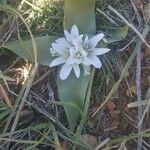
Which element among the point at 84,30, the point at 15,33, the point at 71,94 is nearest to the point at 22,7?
the point at 15,33

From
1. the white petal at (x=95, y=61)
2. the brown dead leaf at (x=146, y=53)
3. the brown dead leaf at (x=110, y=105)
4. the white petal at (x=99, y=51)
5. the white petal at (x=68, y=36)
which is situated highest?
the white petal at (x=68, y=36)

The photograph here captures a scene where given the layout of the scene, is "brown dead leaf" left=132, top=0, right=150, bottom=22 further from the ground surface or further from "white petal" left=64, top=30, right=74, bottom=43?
"white petal" left=64, top=30, right=74, bottom=43

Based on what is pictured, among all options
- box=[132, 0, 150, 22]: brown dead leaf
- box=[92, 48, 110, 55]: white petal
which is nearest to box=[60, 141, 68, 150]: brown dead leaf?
box=[92, 48, 110, 55]: white petal

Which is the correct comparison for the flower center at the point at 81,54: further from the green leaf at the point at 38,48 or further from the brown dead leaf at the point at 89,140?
the brown dead leaf at the point at 89,140

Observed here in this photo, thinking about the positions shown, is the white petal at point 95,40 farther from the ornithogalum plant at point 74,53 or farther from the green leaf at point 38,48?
the green leaf at point 38,48

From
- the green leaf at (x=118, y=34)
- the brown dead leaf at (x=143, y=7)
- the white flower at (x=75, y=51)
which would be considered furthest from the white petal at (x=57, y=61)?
the brown dead leaf at (x=143, y=7)

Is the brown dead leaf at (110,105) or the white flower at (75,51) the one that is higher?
the white flower at (75,51)
